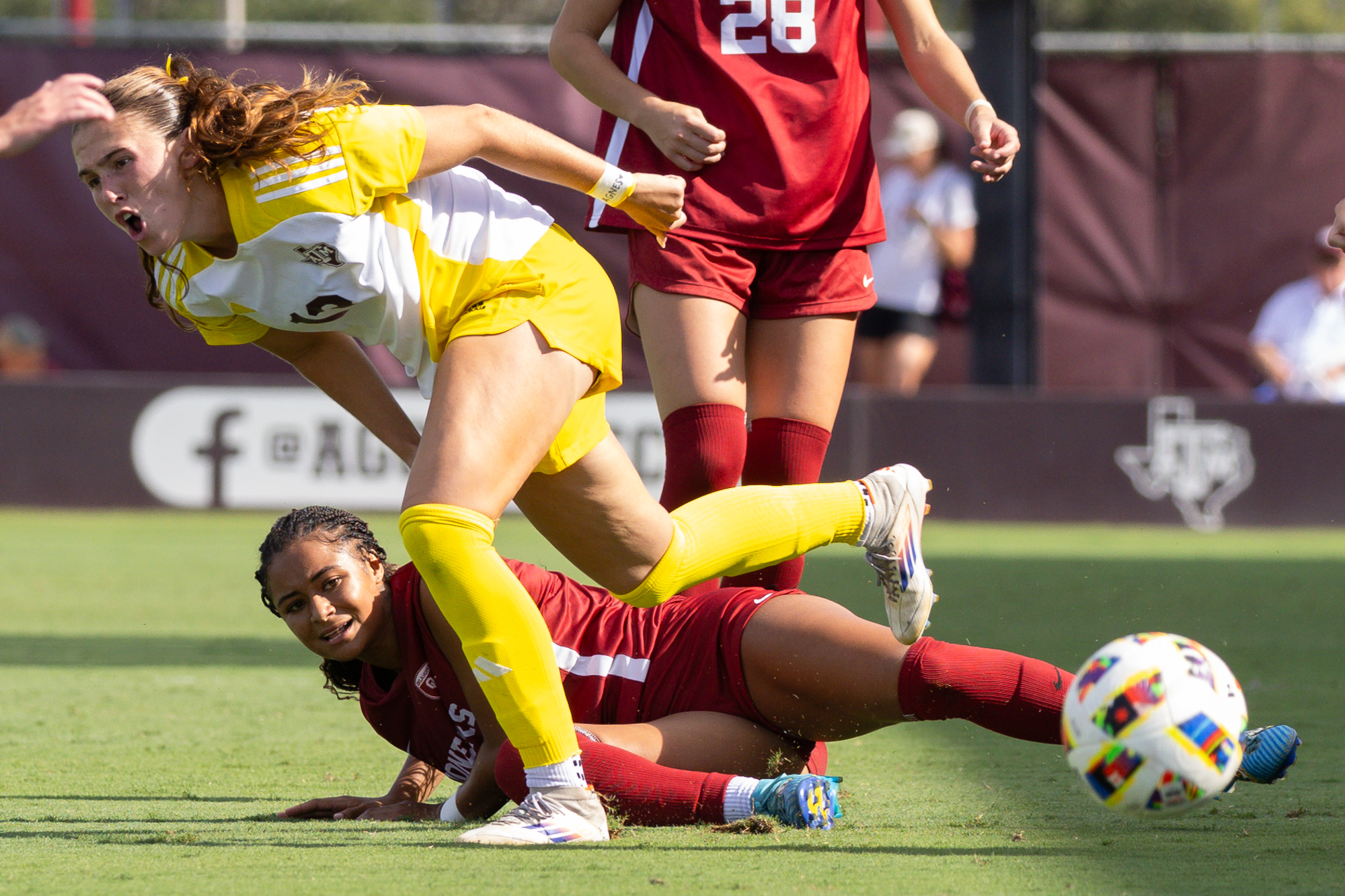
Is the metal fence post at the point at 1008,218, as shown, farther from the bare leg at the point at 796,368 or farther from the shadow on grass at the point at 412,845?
the shadow on grass at the point at 412,845

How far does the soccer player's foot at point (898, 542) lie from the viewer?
3.33m

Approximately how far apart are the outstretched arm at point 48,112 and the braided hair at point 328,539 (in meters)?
0.88

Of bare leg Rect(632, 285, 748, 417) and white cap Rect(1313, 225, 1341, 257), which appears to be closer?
bare leg Rect(632, 285, 748, 417)

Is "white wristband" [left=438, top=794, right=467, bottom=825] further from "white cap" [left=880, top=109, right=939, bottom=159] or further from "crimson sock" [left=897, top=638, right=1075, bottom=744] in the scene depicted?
"white cap" [left=880, top=109, right=939, bottom=159]

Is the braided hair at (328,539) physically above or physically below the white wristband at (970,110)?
below

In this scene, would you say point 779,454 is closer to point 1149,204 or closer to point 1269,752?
point 1269,752

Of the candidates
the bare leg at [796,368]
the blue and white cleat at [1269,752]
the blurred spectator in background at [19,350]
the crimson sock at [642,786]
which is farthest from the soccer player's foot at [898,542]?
the blurred spectator in background at [19,350]

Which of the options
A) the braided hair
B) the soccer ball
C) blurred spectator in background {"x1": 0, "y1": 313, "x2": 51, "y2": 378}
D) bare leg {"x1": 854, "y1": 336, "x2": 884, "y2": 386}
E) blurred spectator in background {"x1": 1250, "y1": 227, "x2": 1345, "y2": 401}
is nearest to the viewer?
the soccer ball

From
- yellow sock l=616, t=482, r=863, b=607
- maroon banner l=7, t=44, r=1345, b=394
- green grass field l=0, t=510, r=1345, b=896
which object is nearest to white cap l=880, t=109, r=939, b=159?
maroon banner l=7, t=44, r=1345, b=394

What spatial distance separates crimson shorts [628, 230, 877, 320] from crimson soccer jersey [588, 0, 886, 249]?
3cm

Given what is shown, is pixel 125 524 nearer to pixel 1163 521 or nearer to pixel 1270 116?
pixel 1163 521

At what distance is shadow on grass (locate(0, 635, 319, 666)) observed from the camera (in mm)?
5430

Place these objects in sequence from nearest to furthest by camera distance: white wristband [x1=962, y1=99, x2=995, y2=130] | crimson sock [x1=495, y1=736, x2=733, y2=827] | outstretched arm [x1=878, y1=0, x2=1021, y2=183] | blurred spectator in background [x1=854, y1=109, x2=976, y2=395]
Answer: crimson sock [x1=495, y1=736, x2=733, y2=827] < white wristband [x1=962, y1=99, x2=995, y2=130] < outstretched arm [x1=878, y1=0, x2=1021, y2=183] < blurred spectator in background [x1=854, y1=109, x2=976, y2=395]

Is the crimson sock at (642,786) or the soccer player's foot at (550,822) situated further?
the crimson sock at (642,786)
